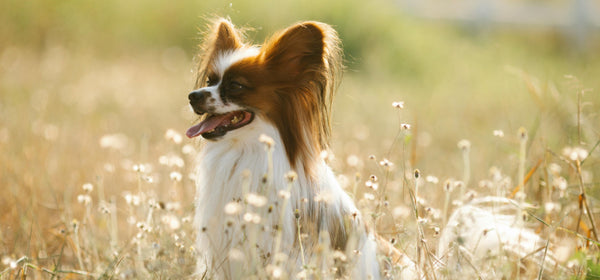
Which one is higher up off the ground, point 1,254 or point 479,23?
point 1,254

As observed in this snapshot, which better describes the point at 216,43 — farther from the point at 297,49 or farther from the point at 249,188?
the point at 249,188

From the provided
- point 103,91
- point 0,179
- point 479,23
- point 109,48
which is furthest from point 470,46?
point 0,179

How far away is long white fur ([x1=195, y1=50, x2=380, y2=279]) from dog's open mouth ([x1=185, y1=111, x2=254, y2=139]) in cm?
3

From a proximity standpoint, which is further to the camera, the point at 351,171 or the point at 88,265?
the point at 351,171

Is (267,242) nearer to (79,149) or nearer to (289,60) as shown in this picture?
(289,60)

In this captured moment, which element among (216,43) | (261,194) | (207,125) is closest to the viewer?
(261,194)

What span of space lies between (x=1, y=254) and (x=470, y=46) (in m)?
13.3

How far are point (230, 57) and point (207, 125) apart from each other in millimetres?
412

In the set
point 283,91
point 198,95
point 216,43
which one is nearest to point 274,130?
point 283,91

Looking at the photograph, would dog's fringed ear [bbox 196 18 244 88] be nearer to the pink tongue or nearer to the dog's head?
the dog's head

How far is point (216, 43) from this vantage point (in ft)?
12.0

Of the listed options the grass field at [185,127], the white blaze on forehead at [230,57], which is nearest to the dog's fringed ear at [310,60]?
the white blaze on forehead at [230,57]

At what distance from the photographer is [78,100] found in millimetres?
7957

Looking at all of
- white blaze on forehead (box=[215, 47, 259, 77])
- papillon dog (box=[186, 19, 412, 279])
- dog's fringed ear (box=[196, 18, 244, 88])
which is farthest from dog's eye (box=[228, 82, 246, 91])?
dog's fringed ear (box=[196, 18, 244, 88])
